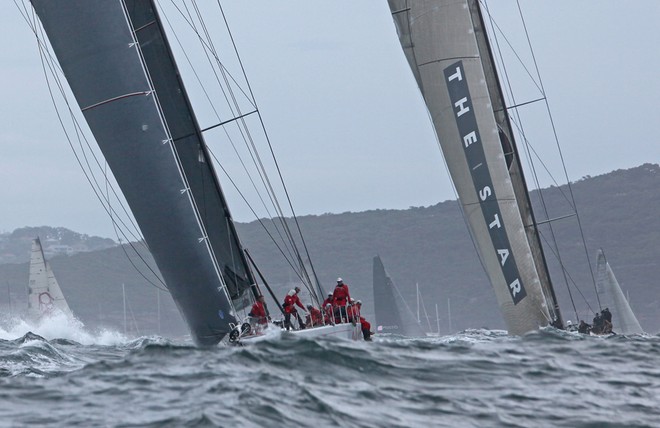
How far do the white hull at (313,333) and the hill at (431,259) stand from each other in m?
89.4

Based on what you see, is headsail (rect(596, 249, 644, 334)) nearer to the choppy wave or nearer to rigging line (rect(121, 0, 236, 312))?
rigging line (rect(121, 0, 236, 312))

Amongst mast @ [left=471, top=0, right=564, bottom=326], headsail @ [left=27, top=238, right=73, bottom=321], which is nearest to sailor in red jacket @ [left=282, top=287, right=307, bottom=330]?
mast @ [left=471, top=0, right=564, bottom=326]

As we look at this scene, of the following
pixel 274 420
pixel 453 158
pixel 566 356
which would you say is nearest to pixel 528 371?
pixel 566 356

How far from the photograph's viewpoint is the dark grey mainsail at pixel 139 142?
15.5 meters

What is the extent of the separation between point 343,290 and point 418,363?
4.50m

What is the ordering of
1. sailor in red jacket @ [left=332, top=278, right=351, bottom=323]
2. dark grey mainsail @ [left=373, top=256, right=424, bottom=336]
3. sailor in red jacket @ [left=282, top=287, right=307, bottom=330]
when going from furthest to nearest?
dark grey mainsail @ [left=373, top=256, right=424, bottom=336], sailor in red jacket @ [left=332, top=278, right=351, bottom=323], sailor in red jacket @ [left=282, top=287, right=307, bottom=330]

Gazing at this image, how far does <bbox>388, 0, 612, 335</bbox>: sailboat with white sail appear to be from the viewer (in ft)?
64.7

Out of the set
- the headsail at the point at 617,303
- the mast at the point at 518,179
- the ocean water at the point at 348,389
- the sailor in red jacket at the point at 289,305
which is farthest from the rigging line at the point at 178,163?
the headsail at the point at 617,303

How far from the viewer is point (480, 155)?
19.8m

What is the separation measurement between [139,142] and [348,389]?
6539 mm

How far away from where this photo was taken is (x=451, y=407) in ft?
30.7

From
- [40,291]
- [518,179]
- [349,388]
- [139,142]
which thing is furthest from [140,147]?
[40,291]

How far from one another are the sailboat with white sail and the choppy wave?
582 centimetres

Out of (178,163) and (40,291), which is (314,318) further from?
(40,291)
